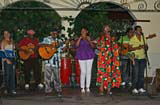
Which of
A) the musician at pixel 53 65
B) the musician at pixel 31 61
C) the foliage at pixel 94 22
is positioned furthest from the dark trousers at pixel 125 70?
the musician at pixel 31 61

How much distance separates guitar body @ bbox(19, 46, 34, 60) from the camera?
10.5 metres

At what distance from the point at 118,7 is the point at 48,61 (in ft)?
13.6

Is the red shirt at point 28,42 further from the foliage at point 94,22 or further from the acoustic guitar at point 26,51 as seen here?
the foliage at point 94,22

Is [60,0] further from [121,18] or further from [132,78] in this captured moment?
[132,78]

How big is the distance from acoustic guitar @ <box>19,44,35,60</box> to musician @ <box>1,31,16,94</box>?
41 cm

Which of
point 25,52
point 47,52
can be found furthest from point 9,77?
point 47,52

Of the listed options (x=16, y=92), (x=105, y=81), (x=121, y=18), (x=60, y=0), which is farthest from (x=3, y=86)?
(x=121, y=18)

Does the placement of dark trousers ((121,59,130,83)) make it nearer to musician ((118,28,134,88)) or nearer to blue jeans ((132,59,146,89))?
musician ((118,28,134,88))

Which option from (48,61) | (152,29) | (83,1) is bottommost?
(48,61)

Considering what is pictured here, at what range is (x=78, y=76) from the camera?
37.9 ft

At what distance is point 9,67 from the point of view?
10.1 m

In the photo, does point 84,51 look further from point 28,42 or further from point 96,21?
point 96,21

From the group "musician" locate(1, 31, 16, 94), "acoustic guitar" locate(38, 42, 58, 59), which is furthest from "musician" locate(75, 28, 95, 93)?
"musician" locate(1, 31, 16, 94)

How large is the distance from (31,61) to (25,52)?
467mm
